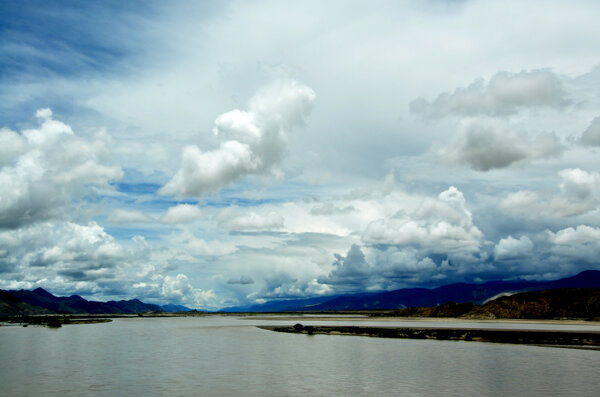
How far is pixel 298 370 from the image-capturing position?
206 feet

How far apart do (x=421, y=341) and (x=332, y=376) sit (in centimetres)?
5725

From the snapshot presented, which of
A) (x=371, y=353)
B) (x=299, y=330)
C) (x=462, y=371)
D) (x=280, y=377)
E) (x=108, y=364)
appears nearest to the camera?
(x=280, y=377)

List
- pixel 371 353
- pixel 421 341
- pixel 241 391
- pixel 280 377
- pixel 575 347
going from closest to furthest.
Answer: pixel 241 391 → pixel 280 377 → pixel 371 353 → pixel 575 347 → pixel 421 341

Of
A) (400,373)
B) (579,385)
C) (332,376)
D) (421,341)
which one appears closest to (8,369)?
(332,376)

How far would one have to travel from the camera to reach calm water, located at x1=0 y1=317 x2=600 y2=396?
48688 millimetres

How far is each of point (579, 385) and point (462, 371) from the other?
14098mm

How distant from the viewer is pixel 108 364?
68562 millimetres

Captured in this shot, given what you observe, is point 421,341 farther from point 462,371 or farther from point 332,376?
point 332,376

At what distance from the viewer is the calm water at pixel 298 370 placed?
48688 millimetres

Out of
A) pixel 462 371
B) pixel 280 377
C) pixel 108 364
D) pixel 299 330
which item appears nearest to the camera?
pixel 280 377

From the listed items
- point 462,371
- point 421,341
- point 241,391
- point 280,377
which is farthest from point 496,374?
point 421,341

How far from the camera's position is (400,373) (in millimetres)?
59906

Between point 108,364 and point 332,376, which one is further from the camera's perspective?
point 108,364

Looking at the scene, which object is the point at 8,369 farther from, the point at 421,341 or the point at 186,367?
the point at 421,341
